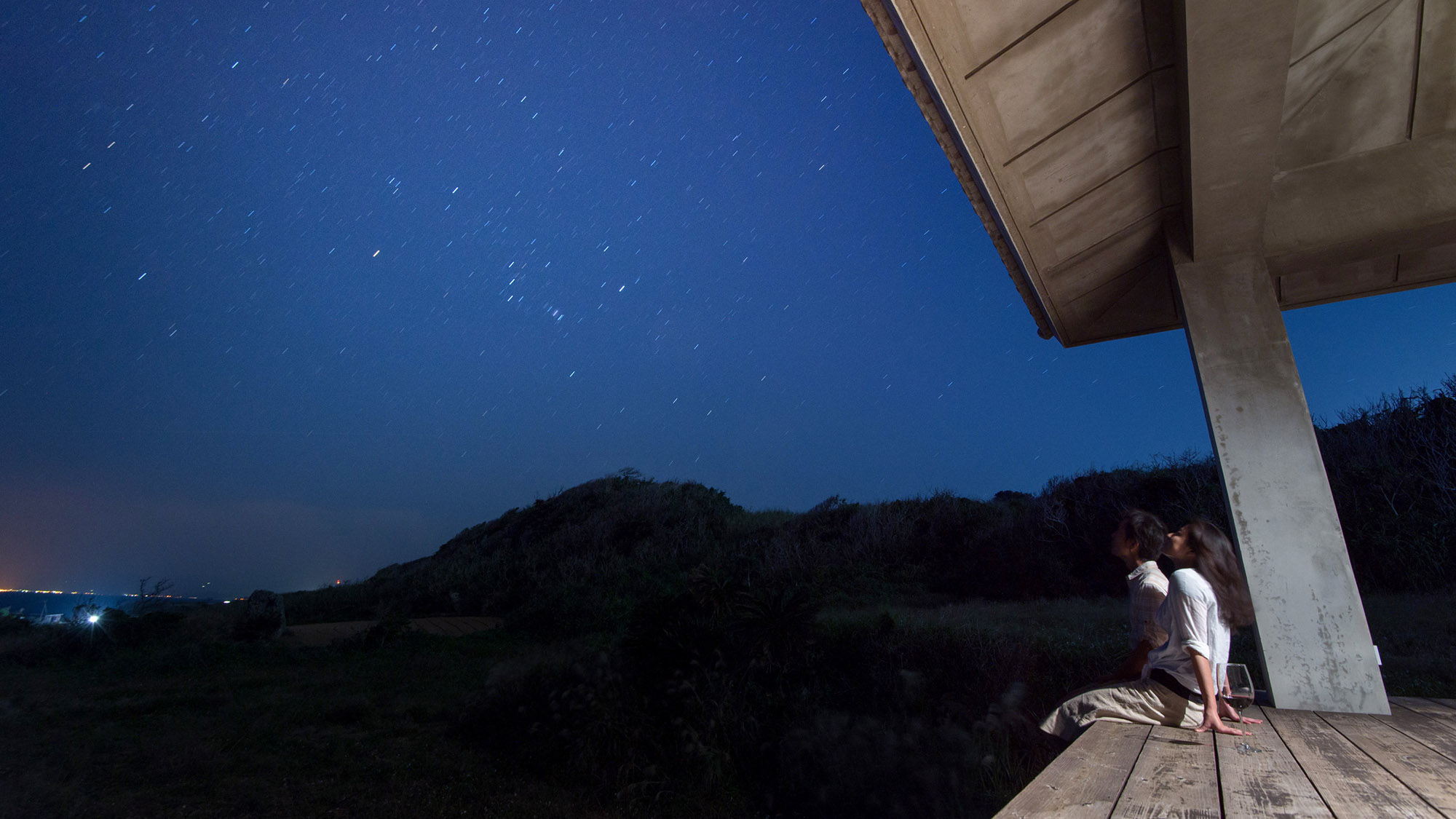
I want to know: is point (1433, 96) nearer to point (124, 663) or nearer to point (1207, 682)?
point (1207, 682)

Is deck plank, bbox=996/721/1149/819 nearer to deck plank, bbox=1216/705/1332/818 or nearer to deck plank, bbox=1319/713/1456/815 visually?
deck plank, bbox=1216/705/1332/818

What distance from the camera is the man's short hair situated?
3.01m

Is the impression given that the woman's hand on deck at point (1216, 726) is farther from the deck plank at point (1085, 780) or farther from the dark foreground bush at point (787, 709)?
the dark foreground bush at point (787, 709)

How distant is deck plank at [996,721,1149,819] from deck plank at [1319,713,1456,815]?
2.25 ft

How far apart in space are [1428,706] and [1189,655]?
5.60 feet

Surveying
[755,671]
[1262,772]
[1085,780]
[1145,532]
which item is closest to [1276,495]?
[1145,532]

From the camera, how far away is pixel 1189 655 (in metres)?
2.58

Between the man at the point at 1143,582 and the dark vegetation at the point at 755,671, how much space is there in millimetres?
2796

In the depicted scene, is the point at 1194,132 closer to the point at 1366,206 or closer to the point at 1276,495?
the point at 1366,206

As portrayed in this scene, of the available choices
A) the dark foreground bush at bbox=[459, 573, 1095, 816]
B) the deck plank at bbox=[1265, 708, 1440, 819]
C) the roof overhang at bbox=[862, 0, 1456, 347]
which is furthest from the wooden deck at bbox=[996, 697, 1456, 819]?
the dark foreground bush at bbox=[459, 573, 1095, 816]

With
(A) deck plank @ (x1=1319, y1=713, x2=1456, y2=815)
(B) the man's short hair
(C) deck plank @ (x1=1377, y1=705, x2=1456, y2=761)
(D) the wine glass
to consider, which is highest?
(B) the man's short hair

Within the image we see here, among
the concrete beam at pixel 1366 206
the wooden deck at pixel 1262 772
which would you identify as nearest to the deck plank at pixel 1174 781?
the wooden deck at pixel 1262 772

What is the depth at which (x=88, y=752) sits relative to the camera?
269 inches

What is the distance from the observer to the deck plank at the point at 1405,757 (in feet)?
5.91
